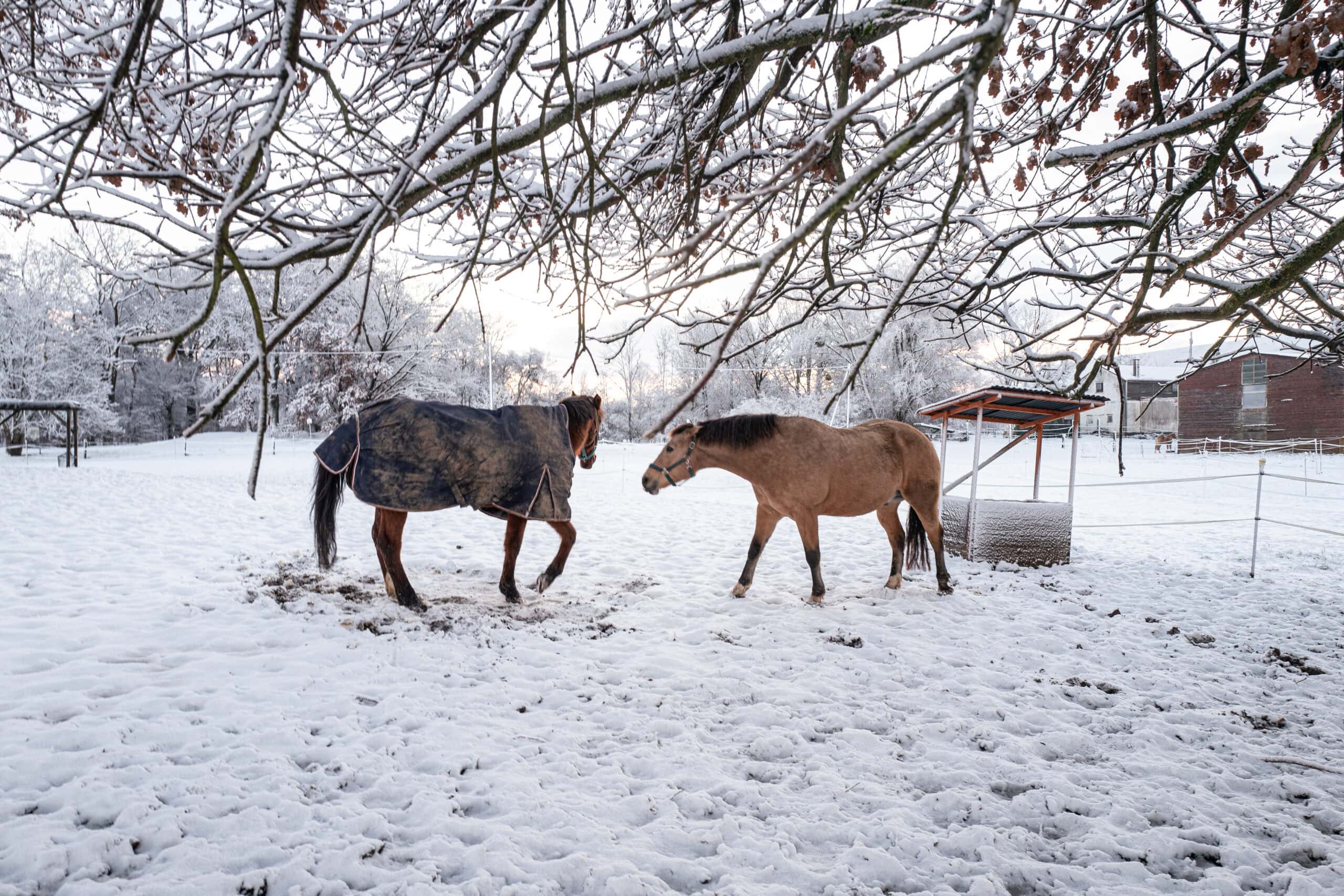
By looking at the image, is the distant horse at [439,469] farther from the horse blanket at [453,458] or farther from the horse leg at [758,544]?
the horse leg at [758,544]

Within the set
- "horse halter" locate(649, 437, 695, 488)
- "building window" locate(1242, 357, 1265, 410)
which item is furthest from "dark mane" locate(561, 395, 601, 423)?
"building window" locate(1242, 357, 1265, 410)

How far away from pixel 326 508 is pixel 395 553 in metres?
0.67

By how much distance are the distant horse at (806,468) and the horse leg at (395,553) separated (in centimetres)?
190

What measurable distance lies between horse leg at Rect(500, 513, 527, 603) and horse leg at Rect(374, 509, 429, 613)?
547mm

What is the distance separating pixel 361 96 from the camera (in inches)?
83.5

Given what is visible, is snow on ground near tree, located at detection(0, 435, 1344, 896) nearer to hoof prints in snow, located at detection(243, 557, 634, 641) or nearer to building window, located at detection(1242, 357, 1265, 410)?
hoof prints in snow, located at detection(243, 557, 634, 641)

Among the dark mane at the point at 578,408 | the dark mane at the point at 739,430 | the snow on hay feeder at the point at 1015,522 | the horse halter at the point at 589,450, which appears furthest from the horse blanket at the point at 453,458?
the snow on hay feeder at the point at 1015,522

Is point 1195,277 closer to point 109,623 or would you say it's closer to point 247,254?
point 247,254

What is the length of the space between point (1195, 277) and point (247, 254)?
2.68 metres

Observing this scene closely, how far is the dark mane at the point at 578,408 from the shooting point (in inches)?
188

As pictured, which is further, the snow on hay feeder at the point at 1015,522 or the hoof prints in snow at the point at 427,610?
the snow on hay feeder at the point at 1015,522

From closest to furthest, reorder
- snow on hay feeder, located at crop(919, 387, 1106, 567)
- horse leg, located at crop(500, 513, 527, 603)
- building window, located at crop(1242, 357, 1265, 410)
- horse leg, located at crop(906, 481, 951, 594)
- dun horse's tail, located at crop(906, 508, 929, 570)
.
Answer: horse leg, located at crop(500, 513, 527, 603)
horse leg, located at crop(906, 481, 951, 594)
dun horse's tail, located at crop(906, 508, 929, 570)
snow on hay feeder, located at crop(919, 387, 1106, 567)
building window, located at crop(1242, 357, 1265, 410)

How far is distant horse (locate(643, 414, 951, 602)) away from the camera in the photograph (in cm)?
486

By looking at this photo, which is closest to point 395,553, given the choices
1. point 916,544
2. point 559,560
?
point 559,560
